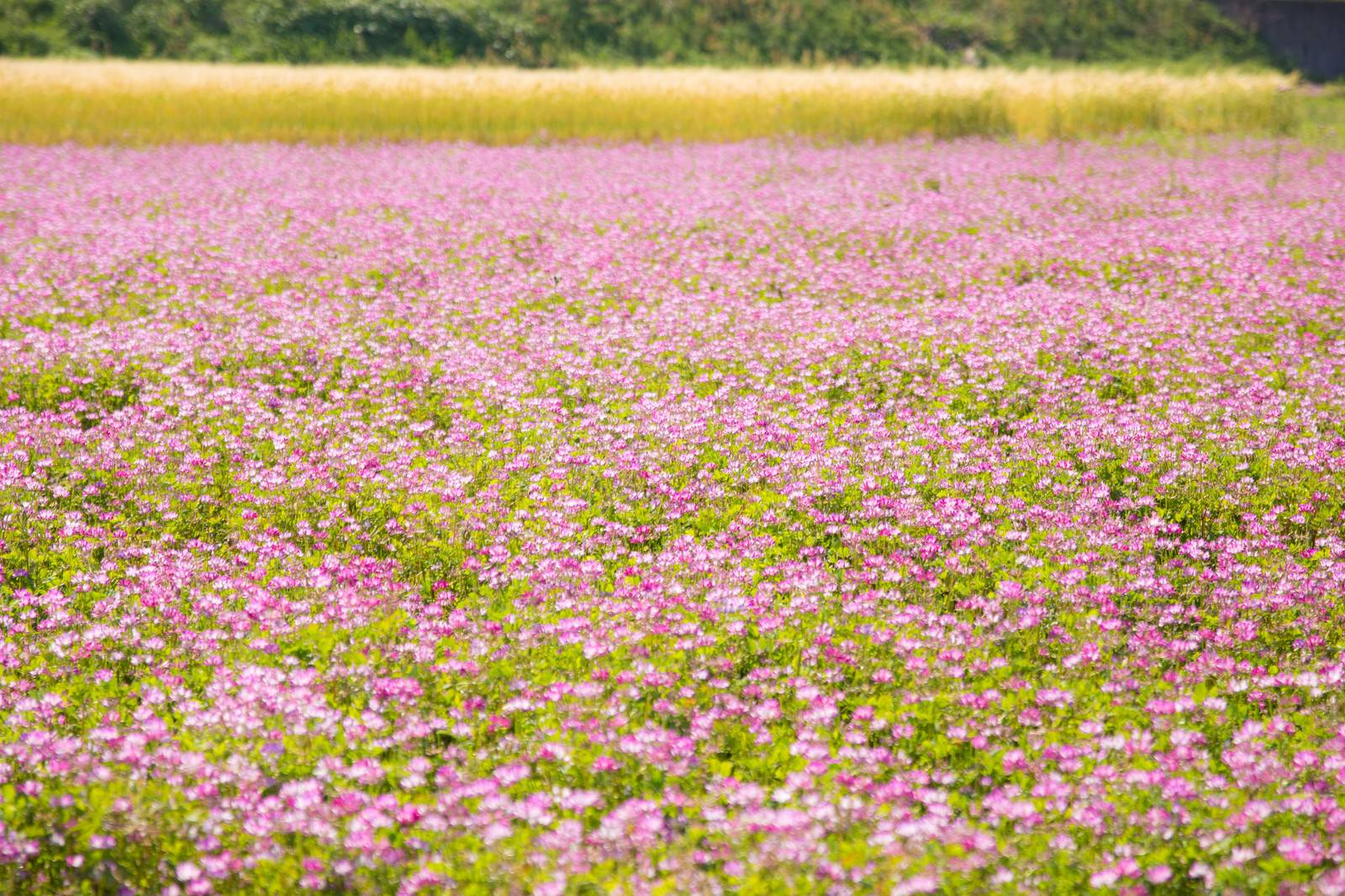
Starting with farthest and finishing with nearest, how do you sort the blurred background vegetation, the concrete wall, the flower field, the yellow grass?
the concrete wall → the blurred background vegetation → the yellow grass → the flower field

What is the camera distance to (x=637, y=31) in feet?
153

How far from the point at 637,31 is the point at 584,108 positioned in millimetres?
21610

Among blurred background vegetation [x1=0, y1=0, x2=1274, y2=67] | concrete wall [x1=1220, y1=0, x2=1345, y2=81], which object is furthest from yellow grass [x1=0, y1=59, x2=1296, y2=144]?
concrete wall [x1=1220, y1=0, x2=1345, y2=81]

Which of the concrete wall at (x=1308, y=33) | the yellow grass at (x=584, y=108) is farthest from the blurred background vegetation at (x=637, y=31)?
the yellow grass at (x=584, y=108)

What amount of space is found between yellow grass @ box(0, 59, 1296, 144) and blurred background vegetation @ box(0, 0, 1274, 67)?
46.7ft

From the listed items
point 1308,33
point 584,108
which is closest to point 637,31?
point 584,108

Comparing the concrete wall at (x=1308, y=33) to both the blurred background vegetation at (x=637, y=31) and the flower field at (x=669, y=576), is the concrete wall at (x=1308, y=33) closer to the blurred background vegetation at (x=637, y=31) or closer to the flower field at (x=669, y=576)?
the blurred background vegetation at (x=637, y=31)

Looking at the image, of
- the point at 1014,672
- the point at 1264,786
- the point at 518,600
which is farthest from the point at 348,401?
the point at 1264,786

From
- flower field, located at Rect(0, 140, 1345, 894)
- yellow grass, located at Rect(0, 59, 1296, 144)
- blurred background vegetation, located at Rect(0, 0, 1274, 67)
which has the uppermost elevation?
blurred background vegetation, located at Rect(0, 0, 1274, 67)

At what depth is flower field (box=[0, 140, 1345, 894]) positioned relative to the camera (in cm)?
383

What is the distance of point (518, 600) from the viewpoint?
17.7ft

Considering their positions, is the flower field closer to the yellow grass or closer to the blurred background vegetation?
the yellow grass

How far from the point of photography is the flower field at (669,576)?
3828mm

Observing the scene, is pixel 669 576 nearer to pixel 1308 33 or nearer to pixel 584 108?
pixel 584 108
